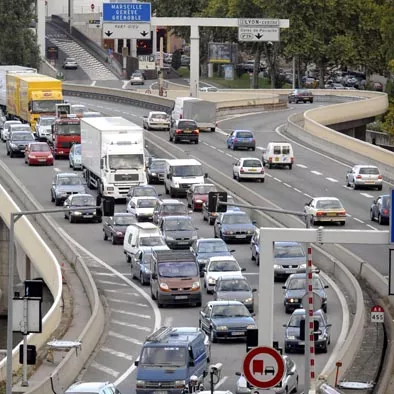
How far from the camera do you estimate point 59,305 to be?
52.3 m

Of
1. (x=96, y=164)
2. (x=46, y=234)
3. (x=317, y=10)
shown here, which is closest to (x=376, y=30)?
(x=317, y=10)

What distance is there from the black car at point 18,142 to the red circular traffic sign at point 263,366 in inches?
2585

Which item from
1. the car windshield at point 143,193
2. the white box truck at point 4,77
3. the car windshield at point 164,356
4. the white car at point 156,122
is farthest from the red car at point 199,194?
the white box truck at point 4,77

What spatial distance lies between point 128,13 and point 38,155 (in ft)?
103

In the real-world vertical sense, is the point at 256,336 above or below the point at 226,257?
above

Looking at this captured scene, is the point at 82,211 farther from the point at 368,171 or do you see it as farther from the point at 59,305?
the point at 59,305

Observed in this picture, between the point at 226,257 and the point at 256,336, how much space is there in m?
27.3

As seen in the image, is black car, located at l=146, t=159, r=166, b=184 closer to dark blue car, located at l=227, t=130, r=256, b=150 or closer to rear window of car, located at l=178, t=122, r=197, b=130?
dark blue car, located at l=227, t=130, r=256, b=150

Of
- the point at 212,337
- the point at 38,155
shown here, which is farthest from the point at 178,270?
the point at 38,155

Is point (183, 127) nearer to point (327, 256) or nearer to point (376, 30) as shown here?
point (327, 256)

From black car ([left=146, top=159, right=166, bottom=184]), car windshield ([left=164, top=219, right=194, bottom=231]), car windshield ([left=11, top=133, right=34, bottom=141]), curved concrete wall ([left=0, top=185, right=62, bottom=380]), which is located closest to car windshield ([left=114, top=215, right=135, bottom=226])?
car windshield ([left=164, top=219, right=194, bottom=231])

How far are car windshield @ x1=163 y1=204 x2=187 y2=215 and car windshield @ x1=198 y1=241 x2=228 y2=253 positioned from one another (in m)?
8.48

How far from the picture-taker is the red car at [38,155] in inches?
3489

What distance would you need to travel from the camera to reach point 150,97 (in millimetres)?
126375
